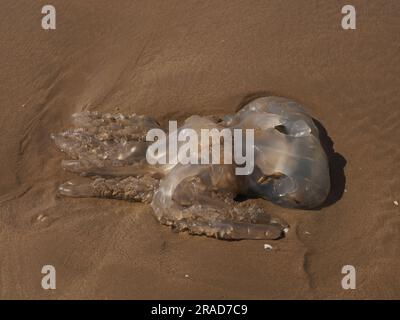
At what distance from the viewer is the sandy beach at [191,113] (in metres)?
3.70

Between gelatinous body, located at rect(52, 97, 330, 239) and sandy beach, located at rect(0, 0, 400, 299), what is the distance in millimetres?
108

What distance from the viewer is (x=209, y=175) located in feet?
13.0

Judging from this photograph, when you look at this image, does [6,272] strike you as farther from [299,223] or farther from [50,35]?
[50,35]

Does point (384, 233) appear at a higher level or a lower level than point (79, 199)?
lower

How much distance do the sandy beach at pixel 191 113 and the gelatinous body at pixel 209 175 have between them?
108 millimetres

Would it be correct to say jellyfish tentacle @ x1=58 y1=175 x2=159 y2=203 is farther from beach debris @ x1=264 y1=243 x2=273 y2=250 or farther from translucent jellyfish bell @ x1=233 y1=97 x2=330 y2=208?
beach debris @ x1=264 y1=243 x2=273 y2=250

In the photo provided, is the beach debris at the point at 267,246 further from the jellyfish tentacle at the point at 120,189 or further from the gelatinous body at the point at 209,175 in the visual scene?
the jellyfish tentacle at the point at 120,189

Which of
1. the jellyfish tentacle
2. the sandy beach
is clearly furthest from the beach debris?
the jellyfish tentacle

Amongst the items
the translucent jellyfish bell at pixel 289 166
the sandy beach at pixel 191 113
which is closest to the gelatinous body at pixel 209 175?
the translucent jellyfish bell at pixel 289 166

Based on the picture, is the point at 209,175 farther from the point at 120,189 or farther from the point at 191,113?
the point at 191,113

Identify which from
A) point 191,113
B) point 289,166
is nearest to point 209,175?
point 289,166

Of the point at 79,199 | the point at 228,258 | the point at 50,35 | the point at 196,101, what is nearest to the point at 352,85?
the point at 196,101

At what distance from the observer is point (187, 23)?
18.2ft

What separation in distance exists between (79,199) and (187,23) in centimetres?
244
